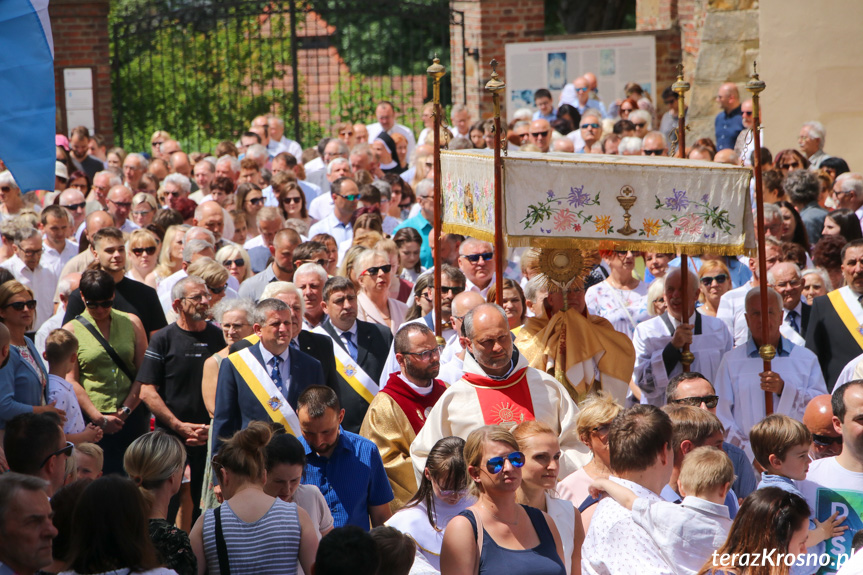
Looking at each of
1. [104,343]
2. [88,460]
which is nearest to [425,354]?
[88,460]

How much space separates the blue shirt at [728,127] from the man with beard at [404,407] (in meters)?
8.91

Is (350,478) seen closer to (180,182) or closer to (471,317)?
(471,317)

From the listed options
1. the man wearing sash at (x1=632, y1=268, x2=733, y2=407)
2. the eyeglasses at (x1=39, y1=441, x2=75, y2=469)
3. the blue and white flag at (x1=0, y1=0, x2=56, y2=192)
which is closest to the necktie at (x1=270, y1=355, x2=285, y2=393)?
the eyeglasses at (x1=39, y1=441, x2=75, y2=469)

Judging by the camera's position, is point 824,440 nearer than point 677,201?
Yes

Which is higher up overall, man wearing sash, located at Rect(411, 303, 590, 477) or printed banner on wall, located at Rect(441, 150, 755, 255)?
printed banner on wall, located at Rect(441, 150, 755, 255)

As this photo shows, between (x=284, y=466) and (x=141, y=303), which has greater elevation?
(x=141, y=303)

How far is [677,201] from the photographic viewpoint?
629 centimetres

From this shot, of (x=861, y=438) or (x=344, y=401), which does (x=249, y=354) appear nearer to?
(x=344, y=401)

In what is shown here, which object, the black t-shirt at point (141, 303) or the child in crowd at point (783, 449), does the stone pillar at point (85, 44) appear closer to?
the black t-shirt at point (141, 303)

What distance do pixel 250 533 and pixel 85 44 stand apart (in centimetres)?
1447

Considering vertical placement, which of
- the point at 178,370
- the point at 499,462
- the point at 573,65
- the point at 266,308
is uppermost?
the point at 573,65

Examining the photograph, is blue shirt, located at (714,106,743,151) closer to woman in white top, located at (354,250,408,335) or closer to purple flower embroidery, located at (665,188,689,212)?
woman in white top, located at (354,250,408,335)

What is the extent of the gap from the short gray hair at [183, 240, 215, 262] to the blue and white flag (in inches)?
137

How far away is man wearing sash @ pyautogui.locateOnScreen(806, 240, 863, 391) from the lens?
23.3 ft
